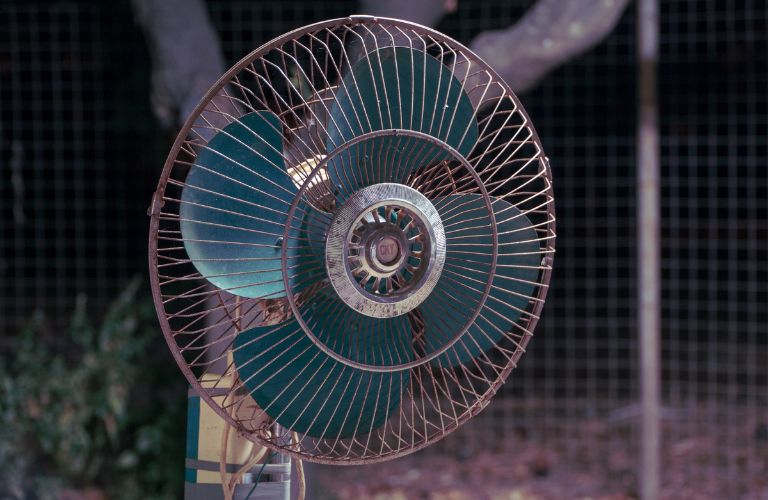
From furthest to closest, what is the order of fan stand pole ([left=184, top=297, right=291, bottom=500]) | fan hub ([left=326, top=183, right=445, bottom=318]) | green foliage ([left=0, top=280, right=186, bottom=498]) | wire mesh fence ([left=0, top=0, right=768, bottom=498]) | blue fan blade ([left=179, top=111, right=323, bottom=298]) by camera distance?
wire mesh fence ([left=0, top=0, right=768, bottom=498]), green foliage ([left=0, top=280, right=186, bottom=498]), fan stand pole ([left=184, top=297, right=291, bottom=500]), blue fan blade ([left=179, top=111, right=323, bottom=298]), fan hub ([left=326, top=183, right=445, bottom=318])

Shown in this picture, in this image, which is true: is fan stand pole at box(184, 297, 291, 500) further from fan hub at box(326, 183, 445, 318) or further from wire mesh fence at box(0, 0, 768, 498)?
wire mesh fence at box(0, 0, 768, 498)

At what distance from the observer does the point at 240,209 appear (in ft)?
5.38

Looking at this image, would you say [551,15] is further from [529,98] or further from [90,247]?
[90,247]

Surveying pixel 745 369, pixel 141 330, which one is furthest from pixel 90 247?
pixel 745 369

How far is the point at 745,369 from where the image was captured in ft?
18.7

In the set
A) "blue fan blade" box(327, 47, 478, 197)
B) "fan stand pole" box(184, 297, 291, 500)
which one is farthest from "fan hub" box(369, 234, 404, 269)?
"fan stand pole" box(184, 297, 291, 500)

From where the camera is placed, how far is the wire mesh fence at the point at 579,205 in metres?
4.62

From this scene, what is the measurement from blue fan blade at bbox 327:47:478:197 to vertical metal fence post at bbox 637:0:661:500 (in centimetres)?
210

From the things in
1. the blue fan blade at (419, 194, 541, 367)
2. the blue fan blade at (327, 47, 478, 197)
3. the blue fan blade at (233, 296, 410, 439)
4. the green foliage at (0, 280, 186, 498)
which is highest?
the blue fan blade at (327, 47, 478, 197)

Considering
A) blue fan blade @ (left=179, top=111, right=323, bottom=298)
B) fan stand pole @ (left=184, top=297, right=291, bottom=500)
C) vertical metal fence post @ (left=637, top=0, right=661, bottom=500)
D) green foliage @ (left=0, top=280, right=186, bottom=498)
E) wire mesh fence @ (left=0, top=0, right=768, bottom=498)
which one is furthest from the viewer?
wire mesh fence @ (left=0, top=0, right=768, bottom=498)

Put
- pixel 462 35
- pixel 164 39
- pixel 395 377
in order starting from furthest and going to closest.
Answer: pixel 462 35, pixel 164 39, pixel 395 377

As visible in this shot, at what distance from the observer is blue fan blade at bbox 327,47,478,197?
5.22 ft

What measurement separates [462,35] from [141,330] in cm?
223

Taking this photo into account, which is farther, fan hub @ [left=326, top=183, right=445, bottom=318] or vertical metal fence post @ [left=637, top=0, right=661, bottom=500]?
vertical metal fence post @ [left=637, top=0, right=661, bottom=500]
